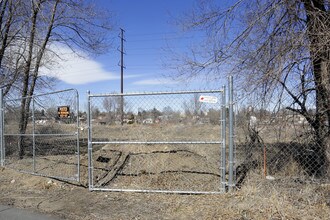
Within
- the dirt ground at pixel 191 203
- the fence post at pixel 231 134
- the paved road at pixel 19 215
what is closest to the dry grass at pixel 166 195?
the dirt ground at pixel 191 203

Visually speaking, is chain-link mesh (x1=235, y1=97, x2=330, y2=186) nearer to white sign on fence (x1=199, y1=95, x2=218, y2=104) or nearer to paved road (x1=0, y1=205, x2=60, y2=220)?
white sign on fence (x1=199, y1=95, x2=218, y2=104)

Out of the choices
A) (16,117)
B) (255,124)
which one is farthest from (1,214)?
(16,117)

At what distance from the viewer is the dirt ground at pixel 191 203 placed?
518cm

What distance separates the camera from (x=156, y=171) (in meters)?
7.85

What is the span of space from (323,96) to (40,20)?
10326 mm

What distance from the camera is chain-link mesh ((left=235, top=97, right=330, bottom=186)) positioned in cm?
655

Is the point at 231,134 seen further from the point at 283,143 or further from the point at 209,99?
the point at 283,143

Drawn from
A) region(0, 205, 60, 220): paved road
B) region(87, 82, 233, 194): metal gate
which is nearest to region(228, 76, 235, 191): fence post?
region(87, 82, 233, 194): metal gate

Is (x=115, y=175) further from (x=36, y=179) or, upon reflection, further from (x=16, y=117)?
(x=16, y=117)

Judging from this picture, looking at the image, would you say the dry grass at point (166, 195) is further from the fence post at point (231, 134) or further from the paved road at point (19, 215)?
the fence post at point (231, 134)

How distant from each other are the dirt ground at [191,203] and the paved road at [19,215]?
19 centimetres

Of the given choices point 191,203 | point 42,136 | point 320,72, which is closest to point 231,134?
point 191,203

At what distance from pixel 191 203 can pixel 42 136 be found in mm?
7185

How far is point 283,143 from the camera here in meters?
7.20
